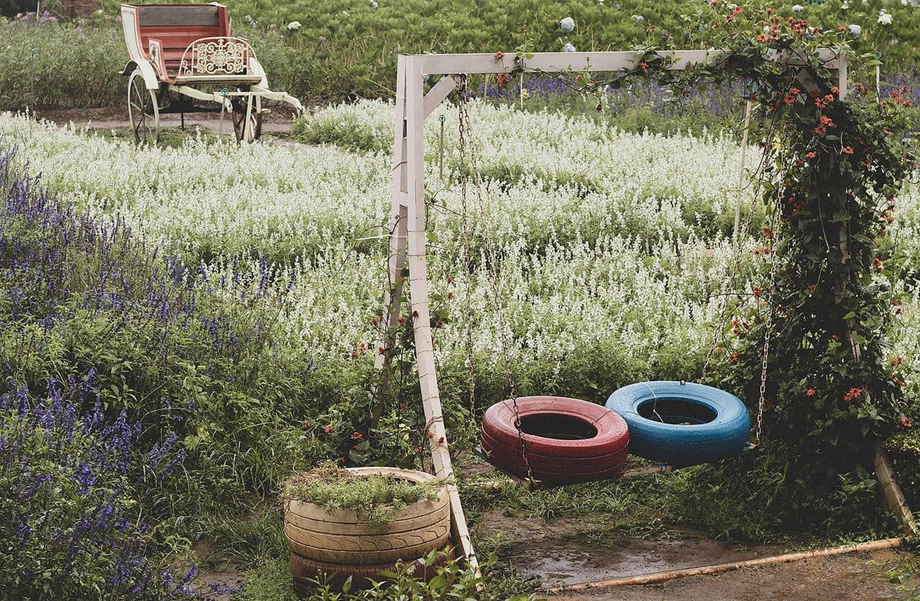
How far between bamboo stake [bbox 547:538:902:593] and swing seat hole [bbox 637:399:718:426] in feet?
2.58

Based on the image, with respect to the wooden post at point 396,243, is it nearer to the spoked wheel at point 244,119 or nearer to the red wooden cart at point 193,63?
the red wooden cart at point 193,63

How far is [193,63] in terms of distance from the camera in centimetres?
1146

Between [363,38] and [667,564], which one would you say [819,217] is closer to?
[667,564]

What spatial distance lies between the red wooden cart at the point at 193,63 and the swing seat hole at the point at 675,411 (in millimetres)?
7166

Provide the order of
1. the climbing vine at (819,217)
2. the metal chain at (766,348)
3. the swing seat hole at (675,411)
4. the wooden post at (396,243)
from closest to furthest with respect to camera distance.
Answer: the wooden post at (396,243), the climbing vine at (819,217), the metal chain at (766,348), the swing seat hole at (675,411)

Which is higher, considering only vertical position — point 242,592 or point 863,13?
point 863,13

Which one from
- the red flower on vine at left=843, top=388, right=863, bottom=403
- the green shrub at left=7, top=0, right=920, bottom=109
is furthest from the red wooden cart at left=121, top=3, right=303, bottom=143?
the red flower on vine at left=843, top=388, right=863, bottom=403

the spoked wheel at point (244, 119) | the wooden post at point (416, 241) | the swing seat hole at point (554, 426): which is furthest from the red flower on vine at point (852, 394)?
the spoked wheel at point (244, 119)

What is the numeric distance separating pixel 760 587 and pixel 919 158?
1.95 m

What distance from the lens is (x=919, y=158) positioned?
4.65m

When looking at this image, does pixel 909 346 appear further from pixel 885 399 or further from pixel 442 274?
pixel 442 274

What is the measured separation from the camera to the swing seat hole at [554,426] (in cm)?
464

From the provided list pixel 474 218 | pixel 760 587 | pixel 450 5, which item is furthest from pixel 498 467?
pixel 450 5

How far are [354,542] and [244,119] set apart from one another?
8527 mm
